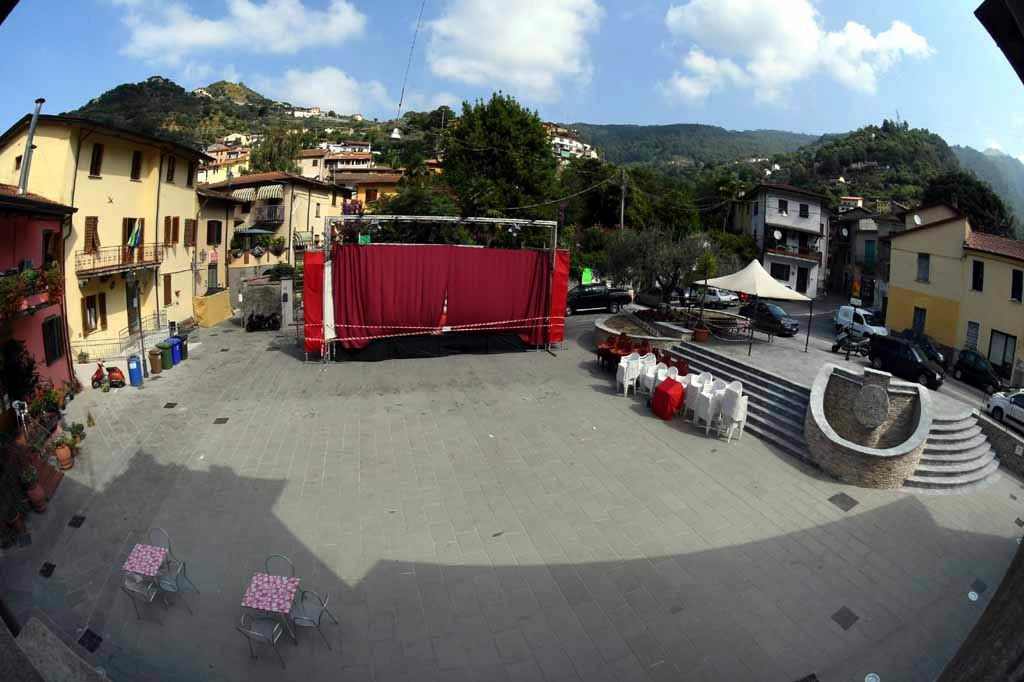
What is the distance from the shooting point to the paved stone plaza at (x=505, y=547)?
596cm

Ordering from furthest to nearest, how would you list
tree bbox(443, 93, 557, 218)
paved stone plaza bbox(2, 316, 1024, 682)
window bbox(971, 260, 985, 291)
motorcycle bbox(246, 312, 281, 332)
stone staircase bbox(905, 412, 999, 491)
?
1. tree bbox(443, 93, 557, 218)
2. window bbox(971, 260, 985, 291)
3. motorcycle bbox(246, 312, 281, 332)
4. stone staircase bbox(905, 412, 999, 491)
5. paved stone plaza bbox(2, 316, 1024, 682)

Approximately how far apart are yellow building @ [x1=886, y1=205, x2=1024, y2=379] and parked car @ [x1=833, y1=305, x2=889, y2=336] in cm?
205

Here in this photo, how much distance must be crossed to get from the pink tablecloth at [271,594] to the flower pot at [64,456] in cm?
617

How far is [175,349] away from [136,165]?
759 centimetres

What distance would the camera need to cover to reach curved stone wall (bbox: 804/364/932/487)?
10.2m

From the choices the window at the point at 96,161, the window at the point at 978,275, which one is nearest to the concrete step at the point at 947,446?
the window at the point at 978,275

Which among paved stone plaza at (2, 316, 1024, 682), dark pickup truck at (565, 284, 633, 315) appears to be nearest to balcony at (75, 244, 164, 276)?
paved stone plaza at (2, 316, 1024, 682)

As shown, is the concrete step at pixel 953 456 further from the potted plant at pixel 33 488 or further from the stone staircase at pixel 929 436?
the potted plant at pixel 33 488

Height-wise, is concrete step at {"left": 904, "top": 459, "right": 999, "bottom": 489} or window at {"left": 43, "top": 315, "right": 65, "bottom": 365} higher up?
window at {"left": 43, "top": 315, "right": 65, "bottom": 365}

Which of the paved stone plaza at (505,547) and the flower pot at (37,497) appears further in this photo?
the flower pot at (37,497)

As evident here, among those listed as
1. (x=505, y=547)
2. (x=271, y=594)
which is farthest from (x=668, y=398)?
(x=271, y=594)

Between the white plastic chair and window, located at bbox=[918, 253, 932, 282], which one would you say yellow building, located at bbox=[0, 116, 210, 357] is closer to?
the white plastic chair

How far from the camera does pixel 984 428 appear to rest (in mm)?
12414

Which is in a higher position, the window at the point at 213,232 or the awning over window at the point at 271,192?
the awning over window at the point at 271,192
